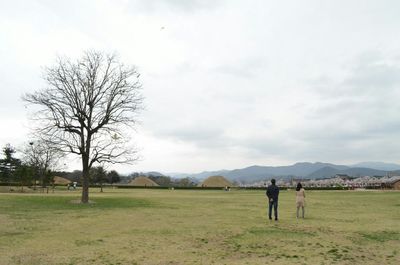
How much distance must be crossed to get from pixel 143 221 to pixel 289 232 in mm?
7381

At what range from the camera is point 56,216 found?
21.4m

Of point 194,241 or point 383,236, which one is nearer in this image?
point 194,241

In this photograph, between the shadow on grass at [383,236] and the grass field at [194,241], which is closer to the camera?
the grass field at [194,241]

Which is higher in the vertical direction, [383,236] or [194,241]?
[194,241]

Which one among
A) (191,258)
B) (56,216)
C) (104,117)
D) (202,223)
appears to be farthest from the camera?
(104,117)

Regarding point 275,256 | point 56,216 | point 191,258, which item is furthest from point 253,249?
point 56,216

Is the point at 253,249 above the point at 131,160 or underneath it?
underneath

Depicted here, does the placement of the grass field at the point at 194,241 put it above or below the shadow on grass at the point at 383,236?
above

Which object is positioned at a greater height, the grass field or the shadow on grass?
the grass field

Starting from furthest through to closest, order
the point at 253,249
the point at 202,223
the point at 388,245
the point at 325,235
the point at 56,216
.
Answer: the point at 56,216 → the point at 202,223 → the point at 325,235 → the point at 388,245 → the point at 253,249

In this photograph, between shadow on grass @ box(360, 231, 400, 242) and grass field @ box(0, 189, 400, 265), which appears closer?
grass field @ box(0, 189, 400, 265)

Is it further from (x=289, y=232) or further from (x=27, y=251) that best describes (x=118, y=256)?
(x=289, y=232)

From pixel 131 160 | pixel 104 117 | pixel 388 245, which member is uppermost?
pixel 104 117

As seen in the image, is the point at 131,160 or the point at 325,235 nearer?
the point at 325,235
